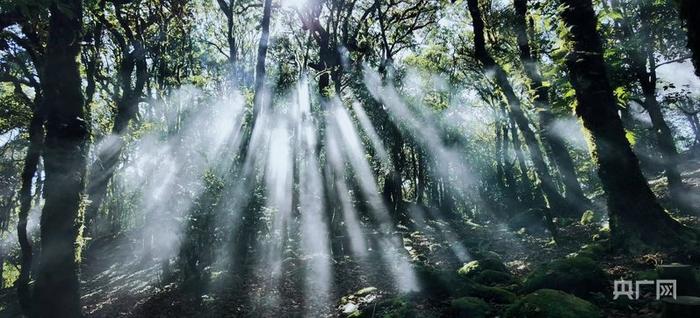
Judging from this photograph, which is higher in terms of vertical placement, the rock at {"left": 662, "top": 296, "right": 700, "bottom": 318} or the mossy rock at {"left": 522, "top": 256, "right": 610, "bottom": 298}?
the rock at {"left": 662, "top": 296, "right": 700, "bottom": 318}

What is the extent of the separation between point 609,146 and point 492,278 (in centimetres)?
386

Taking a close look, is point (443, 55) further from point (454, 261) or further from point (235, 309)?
point (235, 309)

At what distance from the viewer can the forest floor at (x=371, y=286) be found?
21.9ft

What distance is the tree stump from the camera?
5092 mm

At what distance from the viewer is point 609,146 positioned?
830 centimetres

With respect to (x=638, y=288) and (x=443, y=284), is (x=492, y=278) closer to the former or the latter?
(x=443, y=284)

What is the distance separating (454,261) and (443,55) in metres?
20.2

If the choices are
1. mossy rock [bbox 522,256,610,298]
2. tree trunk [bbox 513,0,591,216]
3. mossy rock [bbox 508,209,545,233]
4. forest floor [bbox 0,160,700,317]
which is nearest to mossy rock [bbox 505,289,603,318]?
forest floor [bbox 0,160,700,317]

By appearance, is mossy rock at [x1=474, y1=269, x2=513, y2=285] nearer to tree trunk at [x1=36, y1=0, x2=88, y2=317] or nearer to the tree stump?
the tree stump

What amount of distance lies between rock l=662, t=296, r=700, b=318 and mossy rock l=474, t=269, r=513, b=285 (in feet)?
13.8

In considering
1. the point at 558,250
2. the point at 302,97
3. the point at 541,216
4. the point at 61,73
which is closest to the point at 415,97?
the point at 302,97

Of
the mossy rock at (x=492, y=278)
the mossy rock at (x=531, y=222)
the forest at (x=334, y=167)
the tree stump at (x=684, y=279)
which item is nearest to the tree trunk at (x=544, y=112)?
the forest at (x=334, y=167)

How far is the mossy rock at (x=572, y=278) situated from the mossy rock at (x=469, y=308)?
112 centimetres

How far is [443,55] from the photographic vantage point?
2897 cm
